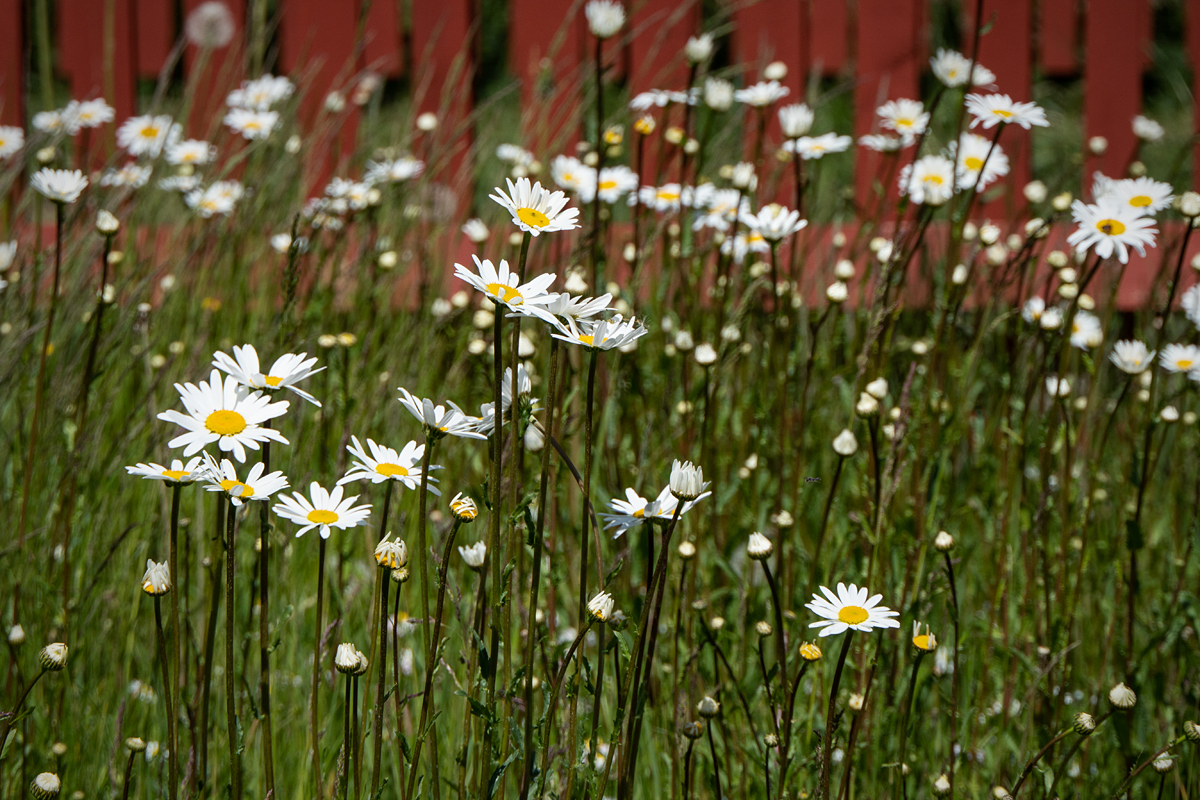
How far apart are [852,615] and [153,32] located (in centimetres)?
373

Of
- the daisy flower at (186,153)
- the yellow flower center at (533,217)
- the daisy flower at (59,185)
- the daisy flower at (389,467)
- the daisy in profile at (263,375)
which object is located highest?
the daisy flower at (186,153)

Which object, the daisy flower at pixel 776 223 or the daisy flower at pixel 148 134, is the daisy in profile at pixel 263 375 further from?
the daisy flower at pixel 148 134

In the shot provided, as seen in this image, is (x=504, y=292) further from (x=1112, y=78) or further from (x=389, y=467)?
(x=1112, y=78)

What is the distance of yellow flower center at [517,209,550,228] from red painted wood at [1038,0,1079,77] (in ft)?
9.55

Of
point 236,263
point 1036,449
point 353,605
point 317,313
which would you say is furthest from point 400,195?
point 1036,449

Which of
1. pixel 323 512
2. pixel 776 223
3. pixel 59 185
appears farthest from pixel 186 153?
pixel 323 512

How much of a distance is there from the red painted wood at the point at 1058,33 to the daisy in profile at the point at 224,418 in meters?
3.12

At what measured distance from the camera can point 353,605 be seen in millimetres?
1639

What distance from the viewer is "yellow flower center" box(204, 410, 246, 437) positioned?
0.90 metres

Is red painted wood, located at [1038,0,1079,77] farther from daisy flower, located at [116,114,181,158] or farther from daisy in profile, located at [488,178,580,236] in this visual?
daisy in profile, located at [488,178,580,236]

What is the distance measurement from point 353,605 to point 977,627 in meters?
1.05

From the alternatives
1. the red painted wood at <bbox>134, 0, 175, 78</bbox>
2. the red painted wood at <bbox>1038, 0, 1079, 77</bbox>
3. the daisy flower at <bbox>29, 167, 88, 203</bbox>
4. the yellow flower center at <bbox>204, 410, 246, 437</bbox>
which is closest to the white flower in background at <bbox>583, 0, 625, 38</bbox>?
the daisy flower at <bbox>29, 167, 88, 203</bbox>

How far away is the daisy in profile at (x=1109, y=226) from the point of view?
1349 millimetres

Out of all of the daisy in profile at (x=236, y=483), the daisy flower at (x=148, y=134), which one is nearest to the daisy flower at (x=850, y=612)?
the daisy in profile at (x=236, y=483)
